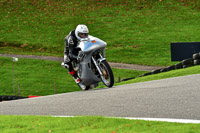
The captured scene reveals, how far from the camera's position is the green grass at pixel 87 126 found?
6.93 metres

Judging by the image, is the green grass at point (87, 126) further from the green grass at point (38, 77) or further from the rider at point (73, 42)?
the green grass at point (38, 77)

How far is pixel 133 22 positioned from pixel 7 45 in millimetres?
15453

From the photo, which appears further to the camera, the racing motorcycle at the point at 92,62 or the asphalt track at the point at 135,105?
the racing motorcycle at the point at 92,62

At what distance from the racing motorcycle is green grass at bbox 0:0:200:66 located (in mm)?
19113

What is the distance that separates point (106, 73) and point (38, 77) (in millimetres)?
17727

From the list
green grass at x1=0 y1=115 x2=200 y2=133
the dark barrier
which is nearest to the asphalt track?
green grass at x1=0 y1=115 x2=200 y2=133

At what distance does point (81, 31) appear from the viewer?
1470 cm

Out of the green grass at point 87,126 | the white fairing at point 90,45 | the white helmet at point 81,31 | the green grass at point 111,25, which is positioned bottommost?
the green grass at point 111,25

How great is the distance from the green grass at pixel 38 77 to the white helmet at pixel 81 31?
1224 centimetres

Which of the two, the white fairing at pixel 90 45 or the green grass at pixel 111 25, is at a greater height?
the white fairing at pixel 90 45

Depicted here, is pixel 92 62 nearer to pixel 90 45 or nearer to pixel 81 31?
pixel 90 45

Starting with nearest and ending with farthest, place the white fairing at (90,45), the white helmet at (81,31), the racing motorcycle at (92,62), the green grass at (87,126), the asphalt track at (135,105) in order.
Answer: the green grass at (87,126) < the asphalt track at (135,105) < the racing motorcycle at (92,62) < the white fairing at (90,45) < the white helmet at (81,31)

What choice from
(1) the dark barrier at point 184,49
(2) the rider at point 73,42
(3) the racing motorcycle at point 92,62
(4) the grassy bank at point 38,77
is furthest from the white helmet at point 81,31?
(1) the dark barrier at point 184,49

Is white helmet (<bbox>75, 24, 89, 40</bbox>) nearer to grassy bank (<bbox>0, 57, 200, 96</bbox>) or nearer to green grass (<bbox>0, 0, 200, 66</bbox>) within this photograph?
grassy bank (<bbox>0, 57, 200, 96</bbox>)
